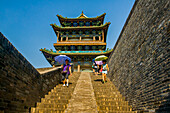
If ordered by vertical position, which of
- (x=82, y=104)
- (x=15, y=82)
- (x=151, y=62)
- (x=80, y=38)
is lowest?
(x=82, y=104)

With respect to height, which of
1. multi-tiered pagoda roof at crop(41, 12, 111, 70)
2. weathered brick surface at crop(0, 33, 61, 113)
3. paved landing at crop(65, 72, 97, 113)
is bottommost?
paved landing at crop(65, 72, 97, 113)

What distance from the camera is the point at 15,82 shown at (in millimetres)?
3363

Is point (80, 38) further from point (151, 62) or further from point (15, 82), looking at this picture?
point (15, 82)

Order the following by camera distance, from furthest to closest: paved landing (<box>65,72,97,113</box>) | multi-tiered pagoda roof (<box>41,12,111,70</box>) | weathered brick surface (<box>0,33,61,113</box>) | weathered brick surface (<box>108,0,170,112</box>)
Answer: multi-tiered pagoda roof (<box>41,12,111,70</box>), paved landing (<box>65,72,97,113</box>), weathered brick surface (<box>108,0,170,112</box>), weathered brick surface (<box>0,33,61,113</box>)

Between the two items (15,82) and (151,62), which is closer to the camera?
(15,82)

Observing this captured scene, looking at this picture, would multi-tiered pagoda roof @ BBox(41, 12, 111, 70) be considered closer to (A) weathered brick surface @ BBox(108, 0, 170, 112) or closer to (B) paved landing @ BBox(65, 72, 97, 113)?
(A) weathered brick surface @ BBox(108, 0, 170, 112)

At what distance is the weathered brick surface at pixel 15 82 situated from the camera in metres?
2.90

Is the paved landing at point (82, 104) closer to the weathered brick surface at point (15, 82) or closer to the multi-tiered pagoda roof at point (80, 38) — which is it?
the weathered brick surface at point (15, 82)

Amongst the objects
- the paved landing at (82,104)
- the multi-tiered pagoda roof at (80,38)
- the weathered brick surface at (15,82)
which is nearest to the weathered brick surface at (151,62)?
the paved landing at (82,104)

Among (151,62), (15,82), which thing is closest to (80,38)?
(151,62)

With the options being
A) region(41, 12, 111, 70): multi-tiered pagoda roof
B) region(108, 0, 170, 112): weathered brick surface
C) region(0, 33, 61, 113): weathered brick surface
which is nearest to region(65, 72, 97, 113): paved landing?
region(0, 33, 61, 113): weathered brick surface

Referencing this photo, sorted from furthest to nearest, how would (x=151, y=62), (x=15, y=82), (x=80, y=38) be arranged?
(x=80, y=38) < (x=151, y=62) < (x=15, y=82)

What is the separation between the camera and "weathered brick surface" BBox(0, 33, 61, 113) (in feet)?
9.52

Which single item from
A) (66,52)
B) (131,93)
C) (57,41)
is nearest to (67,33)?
(57,41)
